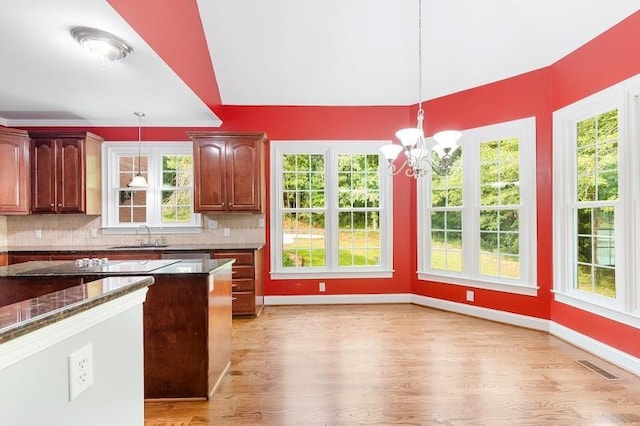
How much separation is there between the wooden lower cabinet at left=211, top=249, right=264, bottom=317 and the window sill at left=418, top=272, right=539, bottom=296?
2265 mm

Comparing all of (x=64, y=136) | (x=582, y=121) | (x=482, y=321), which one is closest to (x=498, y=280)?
(x=482, y=321)

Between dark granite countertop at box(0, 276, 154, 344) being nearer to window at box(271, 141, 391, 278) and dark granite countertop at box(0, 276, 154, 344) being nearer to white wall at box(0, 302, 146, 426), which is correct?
white wall at box(0, 302, 146, 426)

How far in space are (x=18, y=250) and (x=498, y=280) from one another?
5.79m

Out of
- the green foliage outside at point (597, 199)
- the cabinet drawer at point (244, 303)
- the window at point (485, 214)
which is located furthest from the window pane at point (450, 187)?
the cabinet drawer at point (244, 303)

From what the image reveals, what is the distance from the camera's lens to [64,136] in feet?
14.8

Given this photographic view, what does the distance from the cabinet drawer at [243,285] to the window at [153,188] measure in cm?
118

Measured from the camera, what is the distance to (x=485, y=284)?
4301mm

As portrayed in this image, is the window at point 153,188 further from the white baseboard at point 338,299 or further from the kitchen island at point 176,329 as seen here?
the kitchen island at point 176,329

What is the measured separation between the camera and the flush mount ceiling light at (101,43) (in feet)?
8.37

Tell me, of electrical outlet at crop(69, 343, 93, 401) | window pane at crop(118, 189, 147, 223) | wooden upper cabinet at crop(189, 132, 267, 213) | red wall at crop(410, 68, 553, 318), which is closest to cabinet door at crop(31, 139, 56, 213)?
window pane at crop(118, 189, 147, 223)

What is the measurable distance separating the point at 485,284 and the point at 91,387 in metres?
4.24

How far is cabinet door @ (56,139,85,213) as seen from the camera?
453 cm

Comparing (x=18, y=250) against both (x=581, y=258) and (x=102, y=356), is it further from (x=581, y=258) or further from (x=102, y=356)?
(x=581, y=258)

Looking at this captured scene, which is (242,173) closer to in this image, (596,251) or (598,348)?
(596,251)
